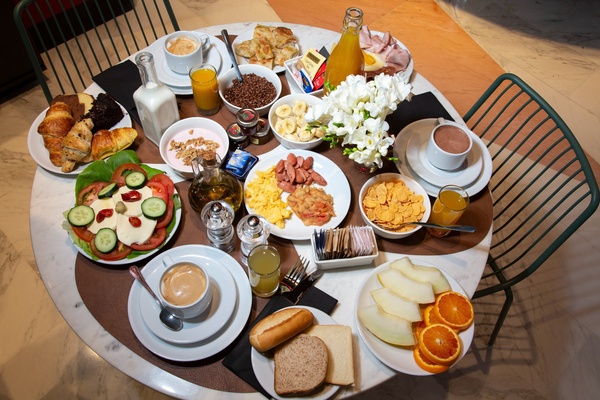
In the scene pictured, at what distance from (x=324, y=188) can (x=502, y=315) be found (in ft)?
3.66

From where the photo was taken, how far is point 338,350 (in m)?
1.32

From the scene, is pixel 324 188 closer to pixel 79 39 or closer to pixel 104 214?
pixel 104 214

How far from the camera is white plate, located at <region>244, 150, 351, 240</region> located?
1.57 meters

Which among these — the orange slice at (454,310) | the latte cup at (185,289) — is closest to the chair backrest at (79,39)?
the latte cup at (185,289)

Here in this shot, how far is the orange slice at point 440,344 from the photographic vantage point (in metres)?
1.29

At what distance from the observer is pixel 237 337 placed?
1363 millimetres

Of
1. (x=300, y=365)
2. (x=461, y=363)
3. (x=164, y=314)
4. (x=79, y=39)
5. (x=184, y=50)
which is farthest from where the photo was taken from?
(x=79, y=39)

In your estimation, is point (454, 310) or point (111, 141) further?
point (111, 141)

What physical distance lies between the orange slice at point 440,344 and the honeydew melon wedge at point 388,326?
0.12ft

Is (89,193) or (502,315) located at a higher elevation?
(89,193)

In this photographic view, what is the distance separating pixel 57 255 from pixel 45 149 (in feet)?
1.44

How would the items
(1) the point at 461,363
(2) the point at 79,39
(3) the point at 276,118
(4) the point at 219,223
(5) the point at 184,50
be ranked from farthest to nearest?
(2) the point at 79,39 → (1) the point at 461,363 → (5) the point at 184,50 → (3) the point at 276,118 → (4) the point at 219,223

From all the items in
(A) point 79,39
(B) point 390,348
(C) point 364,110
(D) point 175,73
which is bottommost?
(A) point 79,39

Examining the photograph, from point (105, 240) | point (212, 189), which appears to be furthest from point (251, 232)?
point (105, 240)
